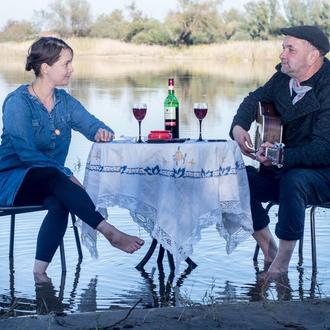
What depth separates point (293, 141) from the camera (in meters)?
7.11

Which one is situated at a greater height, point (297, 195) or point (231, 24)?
point (231, 24)

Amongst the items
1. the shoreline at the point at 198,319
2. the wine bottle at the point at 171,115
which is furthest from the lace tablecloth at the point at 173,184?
the shoreline at the point at 198,319

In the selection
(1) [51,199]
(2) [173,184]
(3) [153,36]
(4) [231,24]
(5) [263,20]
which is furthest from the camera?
(4) [231,24]

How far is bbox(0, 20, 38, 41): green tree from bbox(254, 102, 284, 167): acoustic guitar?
181ft

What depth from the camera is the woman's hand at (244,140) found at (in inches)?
284

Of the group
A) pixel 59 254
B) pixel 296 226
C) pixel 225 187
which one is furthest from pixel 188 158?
pixel 59 254

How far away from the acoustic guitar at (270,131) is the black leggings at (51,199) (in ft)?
3.35

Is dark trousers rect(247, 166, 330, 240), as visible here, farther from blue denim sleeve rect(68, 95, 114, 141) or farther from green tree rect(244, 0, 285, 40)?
green tree rect(244, 0, 285, 40)

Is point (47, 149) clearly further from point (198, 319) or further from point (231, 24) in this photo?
point (231, 24)

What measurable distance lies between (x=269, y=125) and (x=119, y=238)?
1.13m

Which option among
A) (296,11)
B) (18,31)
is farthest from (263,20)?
(18,31)

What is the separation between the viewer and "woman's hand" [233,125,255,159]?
7223 millimetres

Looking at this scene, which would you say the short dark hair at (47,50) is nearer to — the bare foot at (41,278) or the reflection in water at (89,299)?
the bare foot at (41,278)

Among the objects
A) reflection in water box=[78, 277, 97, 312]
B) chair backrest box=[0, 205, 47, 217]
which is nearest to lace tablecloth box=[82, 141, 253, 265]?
chair backrest box=[0, 205, 47, 217]
